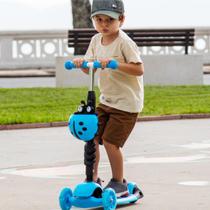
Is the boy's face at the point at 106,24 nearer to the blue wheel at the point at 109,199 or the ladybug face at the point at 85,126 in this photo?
the ladybug face at the point at 85,126

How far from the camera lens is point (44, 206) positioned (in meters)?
7.43

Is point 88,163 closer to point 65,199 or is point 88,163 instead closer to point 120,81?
point 65,199

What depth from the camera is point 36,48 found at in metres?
31.1

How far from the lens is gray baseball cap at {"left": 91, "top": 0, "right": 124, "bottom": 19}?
718 centimetres

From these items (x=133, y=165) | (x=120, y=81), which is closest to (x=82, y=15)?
(x=133, y=165)

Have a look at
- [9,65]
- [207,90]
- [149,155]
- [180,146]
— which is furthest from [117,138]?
[9,65]

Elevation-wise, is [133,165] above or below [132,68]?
below

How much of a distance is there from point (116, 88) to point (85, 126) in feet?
1.68

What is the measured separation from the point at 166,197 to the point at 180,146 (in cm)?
363

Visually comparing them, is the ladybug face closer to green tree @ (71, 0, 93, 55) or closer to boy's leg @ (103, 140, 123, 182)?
boy's leg @ (103, 140, 123, 182)

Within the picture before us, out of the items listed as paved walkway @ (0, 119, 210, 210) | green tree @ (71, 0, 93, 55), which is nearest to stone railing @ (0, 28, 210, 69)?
green tree @ (71, 0, 93, 55)

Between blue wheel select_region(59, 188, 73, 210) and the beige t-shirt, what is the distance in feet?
2.38

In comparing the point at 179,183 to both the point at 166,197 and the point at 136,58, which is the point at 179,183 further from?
the point at 136,58

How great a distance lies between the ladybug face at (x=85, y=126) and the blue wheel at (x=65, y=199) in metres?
0.40
